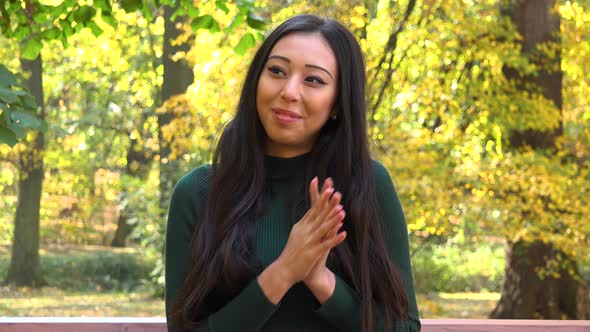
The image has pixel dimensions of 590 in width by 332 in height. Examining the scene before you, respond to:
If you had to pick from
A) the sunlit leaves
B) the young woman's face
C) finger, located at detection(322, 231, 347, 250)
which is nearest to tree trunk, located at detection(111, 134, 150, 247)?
the sunlit leaves

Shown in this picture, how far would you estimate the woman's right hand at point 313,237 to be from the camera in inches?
72.3

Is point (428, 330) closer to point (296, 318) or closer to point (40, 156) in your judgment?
point (296, 318)

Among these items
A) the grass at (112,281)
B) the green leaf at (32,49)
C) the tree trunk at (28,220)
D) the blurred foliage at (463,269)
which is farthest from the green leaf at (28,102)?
the blurred foliage at (463,269)

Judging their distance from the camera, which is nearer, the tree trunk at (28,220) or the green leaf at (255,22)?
the green leaf at (255,22)

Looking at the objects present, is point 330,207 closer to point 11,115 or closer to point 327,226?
point 327,226

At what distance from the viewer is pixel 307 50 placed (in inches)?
84.7

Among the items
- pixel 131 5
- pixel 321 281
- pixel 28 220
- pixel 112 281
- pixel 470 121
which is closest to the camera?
pixel 321 281

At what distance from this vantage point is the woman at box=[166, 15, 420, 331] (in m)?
2.10

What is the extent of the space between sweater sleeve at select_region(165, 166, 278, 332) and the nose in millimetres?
335

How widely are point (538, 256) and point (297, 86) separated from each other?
736 cm

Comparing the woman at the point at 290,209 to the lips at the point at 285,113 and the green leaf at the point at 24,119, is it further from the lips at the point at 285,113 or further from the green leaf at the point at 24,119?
the green leaf at the point at 24,119

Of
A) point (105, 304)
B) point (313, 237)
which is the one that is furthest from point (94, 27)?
point (105, 304)

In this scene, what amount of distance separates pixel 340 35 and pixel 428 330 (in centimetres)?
96

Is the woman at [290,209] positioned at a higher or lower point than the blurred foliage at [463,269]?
higher
